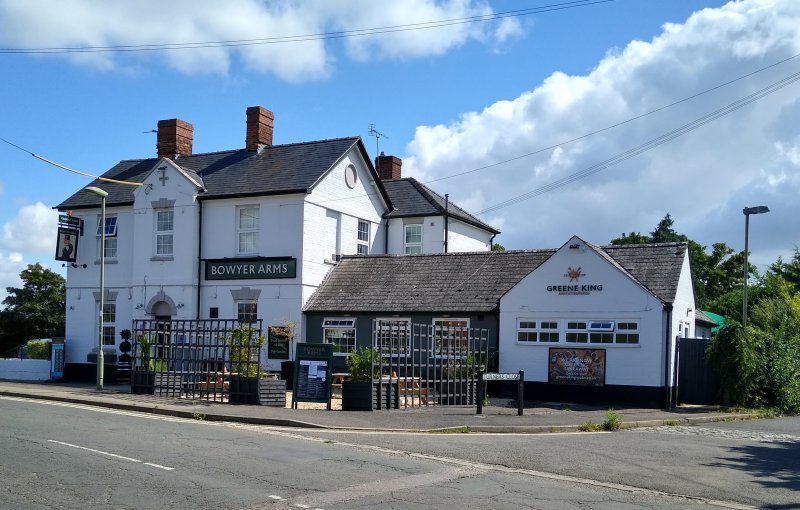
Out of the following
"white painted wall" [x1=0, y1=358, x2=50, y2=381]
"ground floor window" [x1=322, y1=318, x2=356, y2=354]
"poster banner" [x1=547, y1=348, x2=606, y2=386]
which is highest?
"ground floor window" [x1=322, y1=318, x2=356, y2=354]

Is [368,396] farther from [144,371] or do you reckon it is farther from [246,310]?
[246,310]

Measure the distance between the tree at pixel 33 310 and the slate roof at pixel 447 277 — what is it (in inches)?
890

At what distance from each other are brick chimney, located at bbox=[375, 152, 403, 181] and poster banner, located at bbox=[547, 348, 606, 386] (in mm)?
17537

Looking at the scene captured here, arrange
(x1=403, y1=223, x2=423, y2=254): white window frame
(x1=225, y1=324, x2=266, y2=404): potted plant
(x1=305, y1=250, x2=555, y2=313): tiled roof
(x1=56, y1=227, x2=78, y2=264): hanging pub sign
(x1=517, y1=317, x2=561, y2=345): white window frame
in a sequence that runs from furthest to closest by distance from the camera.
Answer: (x1=403, y1=223, x2=423, y2=254): white window frame < (x1=56, y1=227, x2=78, y2=264): hanging pub sign < (x1=305, y1=250, x2=555, y2=313): tiled roof < (x1=517, y1=317, x2=561, y2=345): white window frame < (x1=225, y1=324, x2=266, y2=404): potted plant

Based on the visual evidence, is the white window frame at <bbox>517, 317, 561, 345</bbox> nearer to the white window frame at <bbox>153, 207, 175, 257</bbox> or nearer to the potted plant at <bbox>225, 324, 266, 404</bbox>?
the potted plant at <bbox>225, 324, 266, 404</bbox>

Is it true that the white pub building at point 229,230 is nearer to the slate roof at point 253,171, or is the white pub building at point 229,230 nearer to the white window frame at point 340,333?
the slate roof at point 253,171

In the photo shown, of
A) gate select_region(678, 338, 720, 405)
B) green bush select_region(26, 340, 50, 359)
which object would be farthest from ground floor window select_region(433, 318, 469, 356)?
green bush select_region(26, 340, 50, 359)

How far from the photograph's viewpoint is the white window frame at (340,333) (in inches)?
1103

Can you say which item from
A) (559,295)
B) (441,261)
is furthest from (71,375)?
(559,295)

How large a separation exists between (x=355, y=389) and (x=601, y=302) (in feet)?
27.7

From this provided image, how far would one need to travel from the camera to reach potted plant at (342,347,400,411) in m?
19.4

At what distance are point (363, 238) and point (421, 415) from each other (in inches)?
596

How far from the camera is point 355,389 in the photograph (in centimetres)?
1959

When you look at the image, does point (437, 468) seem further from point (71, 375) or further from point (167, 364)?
point (71, 375)
